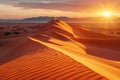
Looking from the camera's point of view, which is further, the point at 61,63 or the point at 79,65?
the point at 61,63

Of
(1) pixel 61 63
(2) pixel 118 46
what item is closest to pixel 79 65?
(1) pixel 61 63

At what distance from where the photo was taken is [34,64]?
8.02 m

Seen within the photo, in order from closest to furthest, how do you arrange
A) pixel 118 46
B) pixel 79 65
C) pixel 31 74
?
pixel 31 74, pixel 79 65, pixel 118 46

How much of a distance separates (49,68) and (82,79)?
1.53 m

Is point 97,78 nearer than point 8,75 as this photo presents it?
Yes

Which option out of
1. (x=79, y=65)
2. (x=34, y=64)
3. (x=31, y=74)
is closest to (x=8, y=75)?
(x=31, y=74)

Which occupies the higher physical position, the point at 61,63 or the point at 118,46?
the point at 61,63

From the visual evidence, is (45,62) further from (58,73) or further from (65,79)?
(65,79)

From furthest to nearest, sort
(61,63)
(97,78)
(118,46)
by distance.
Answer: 1. (118,46)
2. (61,63)
3. (97,78)

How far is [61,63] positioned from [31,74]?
1303mm

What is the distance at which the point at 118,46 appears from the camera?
19250mm

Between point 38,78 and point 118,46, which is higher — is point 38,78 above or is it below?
above

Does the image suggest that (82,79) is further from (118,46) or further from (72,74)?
(118,46)

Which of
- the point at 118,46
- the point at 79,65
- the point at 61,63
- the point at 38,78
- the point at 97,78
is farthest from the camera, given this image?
the point at 118,46
